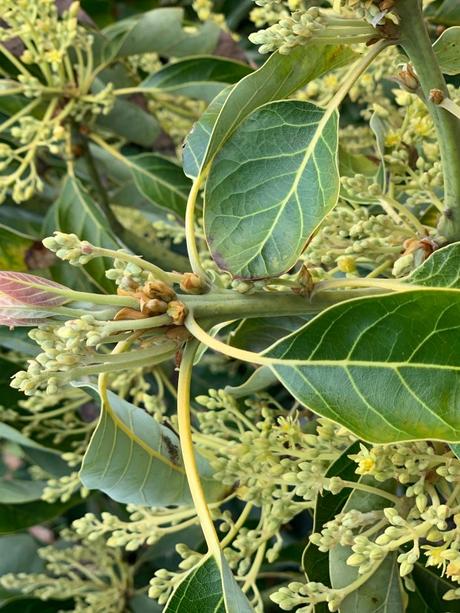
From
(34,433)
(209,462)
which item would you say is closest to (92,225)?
(34,433)

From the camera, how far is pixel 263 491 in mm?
733

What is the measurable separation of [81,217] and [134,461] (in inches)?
18.2

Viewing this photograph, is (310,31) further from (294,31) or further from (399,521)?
(399,521)

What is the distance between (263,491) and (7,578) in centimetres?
56

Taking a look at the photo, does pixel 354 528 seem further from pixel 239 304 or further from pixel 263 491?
pixel 239 304

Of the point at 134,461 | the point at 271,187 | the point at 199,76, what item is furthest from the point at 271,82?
the point at 199,76

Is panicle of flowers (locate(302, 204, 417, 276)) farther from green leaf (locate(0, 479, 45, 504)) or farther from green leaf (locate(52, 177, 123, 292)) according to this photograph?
green leaf (locate(0, 479, 45, 504))

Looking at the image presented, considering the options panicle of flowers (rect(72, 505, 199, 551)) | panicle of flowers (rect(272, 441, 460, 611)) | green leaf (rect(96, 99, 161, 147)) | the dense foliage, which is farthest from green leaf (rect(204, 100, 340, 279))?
green leaf (rect(96, 99, 161, 147))

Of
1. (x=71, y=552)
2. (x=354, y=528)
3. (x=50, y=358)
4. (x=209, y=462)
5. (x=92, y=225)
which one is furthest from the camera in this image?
(x=71, y=552)

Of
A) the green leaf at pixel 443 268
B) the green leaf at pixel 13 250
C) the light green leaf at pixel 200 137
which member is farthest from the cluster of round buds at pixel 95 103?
the green leaf at pixel 443 268

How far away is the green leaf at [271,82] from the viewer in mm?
646

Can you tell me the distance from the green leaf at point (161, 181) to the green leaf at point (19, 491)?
0.42 meters

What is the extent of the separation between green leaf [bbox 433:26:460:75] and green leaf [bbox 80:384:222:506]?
0.39 metres

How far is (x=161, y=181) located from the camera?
115 cm
